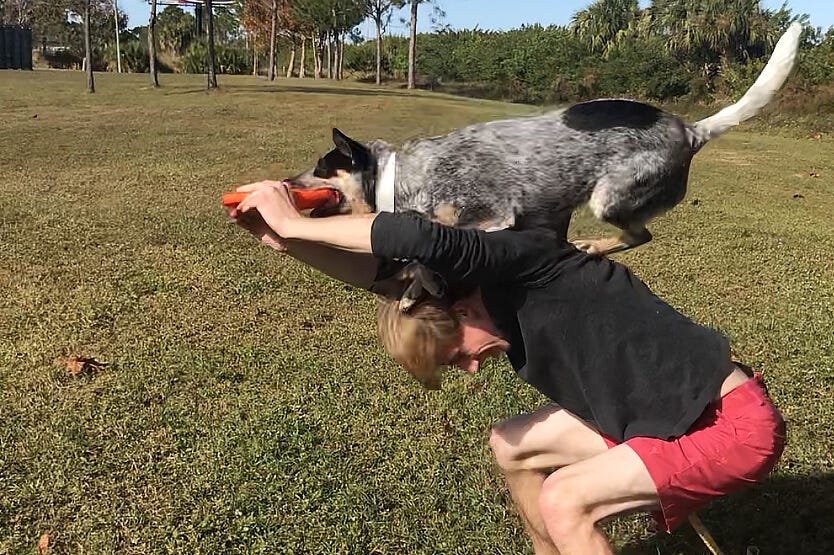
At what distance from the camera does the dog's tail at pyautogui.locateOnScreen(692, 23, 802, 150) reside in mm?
1889

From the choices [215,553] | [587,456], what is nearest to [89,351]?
[215,553]

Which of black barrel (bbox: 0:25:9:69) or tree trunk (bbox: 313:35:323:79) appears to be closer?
black barrel (bbox: 0:25:9:69)

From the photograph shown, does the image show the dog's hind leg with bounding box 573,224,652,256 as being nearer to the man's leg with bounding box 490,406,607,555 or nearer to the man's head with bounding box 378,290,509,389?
the man's head with bounding box 378,290,509,389

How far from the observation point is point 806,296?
573 centimetres

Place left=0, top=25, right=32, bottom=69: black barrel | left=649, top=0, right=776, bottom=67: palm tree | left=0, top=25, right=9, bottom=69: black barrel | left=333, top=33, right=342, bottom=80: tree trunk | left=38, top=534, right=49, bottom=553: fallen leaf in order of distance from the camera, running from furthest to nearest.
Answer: left=333, top=33, right=342, bottom=80: tree trunk < left=0, top=25, right=32, bottom=69: black barrel < left=0, top=25, right=9, bottom=69: black barrel < left=649, top=0, right=776, bottom=67: palm tree < left=38, top=534, right=49, bottom=553: fallen leaf

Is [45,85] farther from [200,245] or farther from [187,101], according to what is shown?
[200,245]

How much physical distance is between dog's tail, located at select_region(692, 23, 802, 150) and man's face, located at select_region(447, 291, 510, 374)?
26.3 inches

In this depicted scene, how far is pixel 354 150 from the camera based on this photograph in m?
1.72

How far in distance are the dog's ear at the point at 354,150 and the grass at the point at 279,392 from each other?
9 centimetres

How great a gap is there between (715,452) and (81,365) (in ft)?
10.6

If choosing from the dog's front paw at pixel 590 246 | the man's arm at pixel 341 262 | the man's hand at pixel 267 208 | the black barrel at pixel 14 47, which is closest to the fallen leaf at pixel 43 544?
the man's arm at pixel 341 262

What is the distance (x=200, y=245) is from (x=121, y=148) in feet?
17.6

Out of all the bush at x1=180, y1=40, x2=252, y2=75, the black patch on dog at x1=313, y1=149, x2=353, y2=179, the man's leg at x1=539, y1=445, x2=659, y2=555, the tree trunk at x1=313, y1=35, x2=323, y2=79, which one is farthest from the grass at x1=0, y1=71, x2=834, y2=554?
the tree trunk at x1=313, y1=35, x2=323, y2=79

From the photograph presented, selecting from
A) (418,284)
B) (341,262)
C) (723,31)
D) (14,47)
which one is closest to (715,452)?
(418,284)
